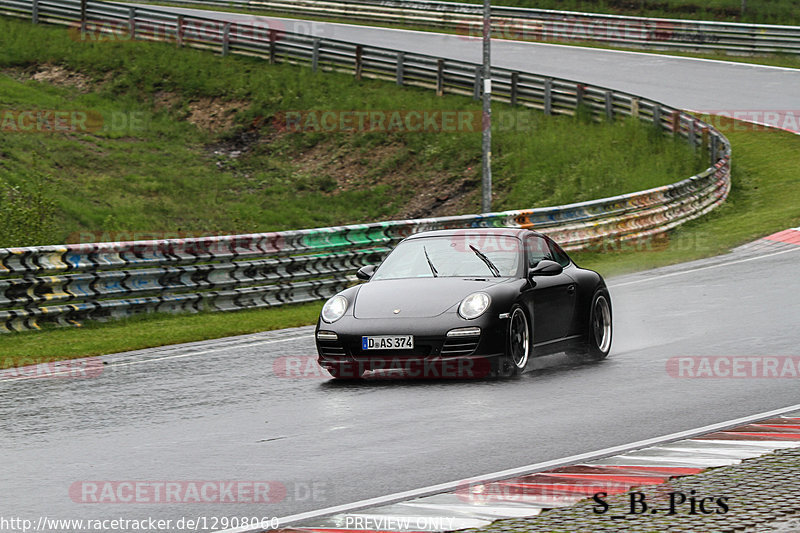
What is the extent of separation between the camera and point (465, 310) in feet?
35.9

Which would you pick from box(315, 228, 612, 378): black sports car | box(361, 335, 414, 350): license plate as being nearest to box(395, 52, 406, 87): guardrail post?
box(315, 228, 612, 378): black sports car

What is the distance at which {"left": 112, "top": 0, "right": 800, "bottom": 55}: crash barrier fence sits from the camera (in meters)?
47.0

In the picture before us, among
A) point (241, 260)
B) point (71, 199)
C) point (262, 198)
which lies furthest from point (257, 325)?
point (262, 198)

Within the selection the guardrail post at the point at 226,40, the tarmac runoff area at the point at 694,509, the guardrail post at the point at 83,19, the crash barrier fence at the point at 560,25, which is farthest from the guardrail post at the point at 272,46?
the tarmac runoff area at the point at 694,509

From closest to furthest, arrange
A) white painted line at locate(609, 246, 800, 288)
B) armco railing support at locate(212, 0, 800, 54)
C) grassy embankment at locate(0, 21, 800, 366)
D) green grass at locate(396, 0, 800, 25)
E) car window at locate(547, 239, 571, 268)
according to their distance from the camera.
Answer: car window at locate(547, 239, 571, 268), white painted line at locate(609, 246, 800, 288), grassy embankment at locate(0, 21, 800, 366), armco railing support at locate(212, 0, 800, 54), green grass at locate(396, 0, 800, 25)

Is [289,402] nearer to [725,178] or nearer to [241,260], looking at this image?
[241,260]

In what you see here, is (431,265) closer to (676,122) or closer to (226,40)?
(676,122)

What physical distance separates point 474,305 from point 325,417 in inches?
82.9

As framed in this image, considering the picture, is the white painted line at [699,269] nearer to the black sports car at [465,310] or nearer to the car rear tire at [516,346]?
the black sports car at [465,310]

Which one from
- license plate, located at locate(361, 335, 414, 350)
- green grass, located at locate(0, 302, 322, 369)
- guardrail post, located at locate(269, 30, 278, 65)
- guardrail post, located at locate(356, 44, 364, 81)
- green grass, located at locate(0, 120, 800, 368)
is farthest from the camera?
guardrail post, located at locate(269, 30, 278, 65)

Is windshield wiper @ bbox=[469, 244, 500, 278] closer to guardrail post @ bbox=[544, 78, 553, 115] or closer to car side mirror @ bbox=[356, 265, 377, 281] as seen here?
car side mirror @ bbox=[356, 265, 377, 281]

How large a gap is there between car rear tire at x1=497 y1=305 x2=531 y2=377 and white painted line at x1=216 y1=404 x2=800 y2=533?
2559mm

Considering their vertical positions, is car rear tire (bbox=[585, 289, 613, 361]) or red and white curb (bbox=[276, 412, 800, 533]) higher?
red and white curb (bbox=[276, 412, 800, 533])

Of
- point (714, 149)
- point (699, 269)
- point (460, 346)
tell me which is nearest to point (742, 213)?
point (714, 149)
